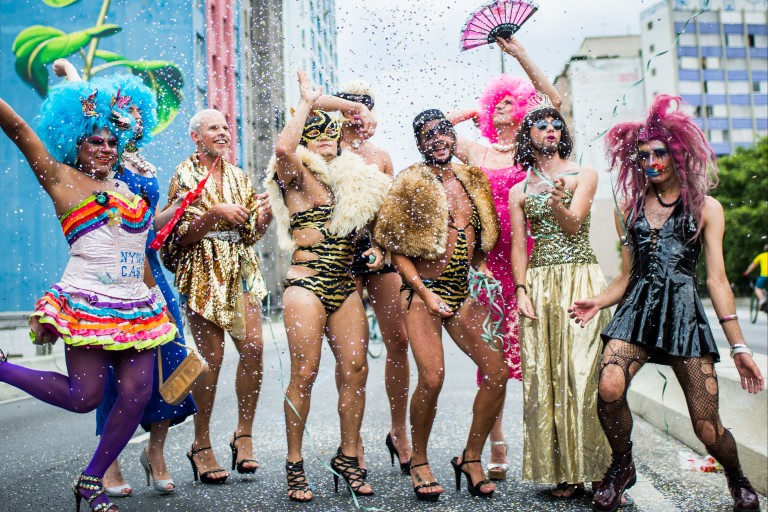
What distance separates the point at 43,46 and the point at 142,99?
27157mm

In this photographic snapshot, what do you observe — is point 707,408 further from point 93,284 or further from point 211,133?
point 211,133

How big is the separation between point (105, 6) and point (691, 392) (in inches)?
1121

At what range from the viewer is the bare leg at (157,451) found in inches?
171

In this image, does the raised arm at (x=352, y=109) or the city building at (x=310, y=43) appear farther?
the raised arm at (x=352, y=109)

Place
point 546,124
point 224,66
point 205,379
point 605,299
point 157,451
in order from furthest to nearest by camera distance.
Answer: point 224,66
point 205,379
point 157,451
point 546,124
point 605,299

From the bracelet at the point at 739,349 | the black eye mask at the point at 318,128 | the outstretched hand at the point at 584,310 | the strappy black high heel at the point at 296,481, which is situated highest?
the black eye mask at the point at 318,128

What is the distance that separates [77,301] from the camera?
3.60 metres

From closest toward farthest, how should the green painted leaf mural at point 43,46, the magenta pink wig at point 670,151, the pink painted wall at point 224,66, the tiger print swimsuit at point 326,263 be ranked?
the magenta pink wig at point 670,151 < the tiger print swimsuit at point 326,263 < the pink painted wall at point 224,66 < the green painted leaf mural at point 43,46

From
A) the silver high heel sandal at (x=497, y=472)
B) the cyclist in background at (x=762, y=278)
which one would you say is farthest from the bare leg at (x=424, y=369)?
the cyclist in background at (x=762, y=278)

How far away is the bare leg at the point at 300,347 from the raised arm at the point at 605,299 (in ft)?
4.07

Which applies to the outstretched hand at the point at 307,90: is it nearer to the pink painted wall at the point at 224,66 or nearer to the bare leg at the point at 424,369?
the pink painted wall at the point at 224,66

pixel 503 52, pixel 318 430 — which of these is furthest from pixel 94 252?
pixel 318 430

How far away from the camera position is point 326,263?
4.27m

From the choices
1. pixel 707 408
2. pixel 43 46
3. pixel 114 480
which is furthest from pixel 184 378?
pixel 43 46
